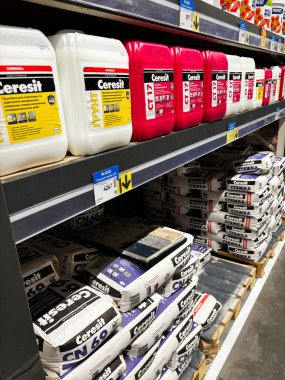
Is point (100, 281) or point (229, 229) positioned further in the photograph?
point (229, 229)

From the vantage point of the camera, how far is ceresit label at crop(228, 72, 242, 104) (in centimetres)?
139

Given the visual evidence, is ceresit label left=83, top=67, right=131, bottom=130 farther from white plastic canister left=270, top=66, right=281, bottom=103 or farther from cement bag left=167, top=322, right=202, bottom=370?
white plastic canister left=270, top=66, right=281, bottom=103

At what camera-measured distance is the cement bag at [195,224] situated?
2.46m

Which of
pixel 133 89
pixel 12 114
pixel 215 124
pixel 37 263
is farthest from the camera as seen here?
pixel 215 124

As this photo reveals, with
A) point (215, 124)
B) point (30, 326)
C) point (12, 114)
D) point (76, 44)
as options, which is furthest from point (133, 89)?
point (30, 326)

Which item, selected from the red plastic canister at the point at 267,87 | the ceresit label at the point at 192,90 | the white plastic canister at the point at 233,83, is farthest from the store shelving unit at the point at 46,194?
the red plastic canister at the point at 267,87

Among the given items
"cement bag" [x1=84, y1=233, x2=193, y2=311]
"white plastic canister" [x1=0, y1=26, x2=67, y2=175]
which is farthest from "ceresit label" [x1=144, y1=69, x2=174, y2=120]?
"cement bag" [x1=84, y1=233, x2=193, y2=311]

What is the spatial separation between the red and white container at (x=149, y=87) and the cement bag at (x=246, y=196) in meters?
1.48

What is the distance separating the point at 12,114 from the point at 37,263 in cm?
66

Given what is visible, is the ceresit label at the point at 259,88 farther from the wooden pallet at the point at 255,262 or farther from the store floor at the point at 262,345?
the store floor at the point at 262,345

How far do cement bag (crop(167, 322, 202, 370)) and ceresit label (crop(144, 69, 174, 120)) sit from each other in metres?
1.20

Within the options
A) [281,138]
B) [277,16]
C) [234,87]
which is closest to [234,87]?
[234,87]

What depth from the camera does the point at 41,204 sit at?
588 millimetres

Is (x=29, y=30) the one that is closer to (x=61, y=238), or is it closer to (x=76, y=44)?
(x=76, y=44)
